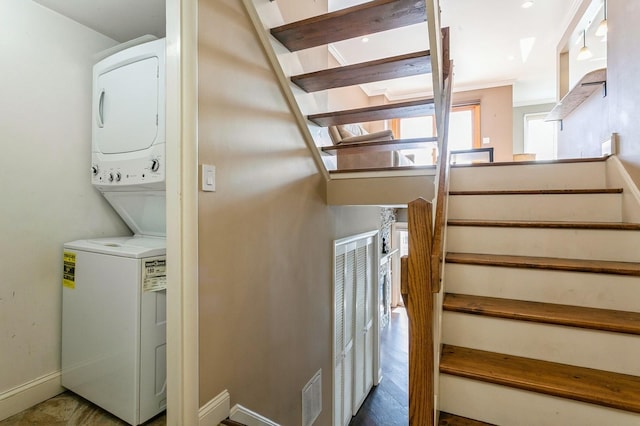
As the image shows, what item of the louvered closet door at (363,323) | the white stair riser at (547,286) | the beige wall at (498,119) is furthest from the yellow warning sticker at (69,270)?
the beige wall at (498,119)

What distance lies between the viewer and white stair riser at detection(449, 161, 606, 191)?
6.78ft

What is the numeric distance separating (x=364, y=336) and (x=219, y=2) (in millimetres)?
3725

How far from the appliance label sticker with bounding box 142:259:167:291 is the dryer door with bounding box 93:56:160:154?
22.7 inches

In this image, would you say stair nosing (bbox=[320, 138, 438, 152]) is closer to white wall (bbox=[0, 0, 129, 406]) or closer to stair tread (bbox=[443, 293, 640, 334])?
stair tread (bbox=[443, 293, 640, 334])

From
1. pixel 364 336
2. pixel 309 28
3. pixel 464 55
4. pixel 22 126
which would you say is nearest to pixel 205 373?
pixel 22 126

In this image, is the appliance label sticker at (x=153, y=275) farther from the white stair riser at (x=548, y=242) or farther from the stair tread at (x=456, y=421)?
the white stair riser at (x=548, y=242)

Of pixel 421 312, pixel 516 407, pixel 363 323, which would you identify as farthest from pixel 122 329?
pixel 363 323

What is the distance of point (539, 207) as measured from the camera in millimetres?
1924

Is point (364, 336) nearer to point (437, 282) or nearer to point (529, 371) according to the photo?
point (529, 371)

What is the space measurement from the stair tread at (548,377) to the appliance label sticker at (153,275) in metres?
1.30

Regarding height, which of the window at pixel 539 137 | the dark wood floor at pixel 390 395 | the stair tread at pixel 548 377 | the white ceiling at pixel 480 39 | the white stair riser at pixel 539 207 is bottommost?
the dark wood floor at pixel 390 395

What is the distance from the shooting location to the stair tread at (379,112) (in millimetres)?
1979

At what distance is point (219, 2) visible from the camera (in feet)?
4.81

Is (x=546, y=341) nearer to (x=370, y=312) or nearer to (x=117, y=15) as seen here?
(x=117, y=15)
